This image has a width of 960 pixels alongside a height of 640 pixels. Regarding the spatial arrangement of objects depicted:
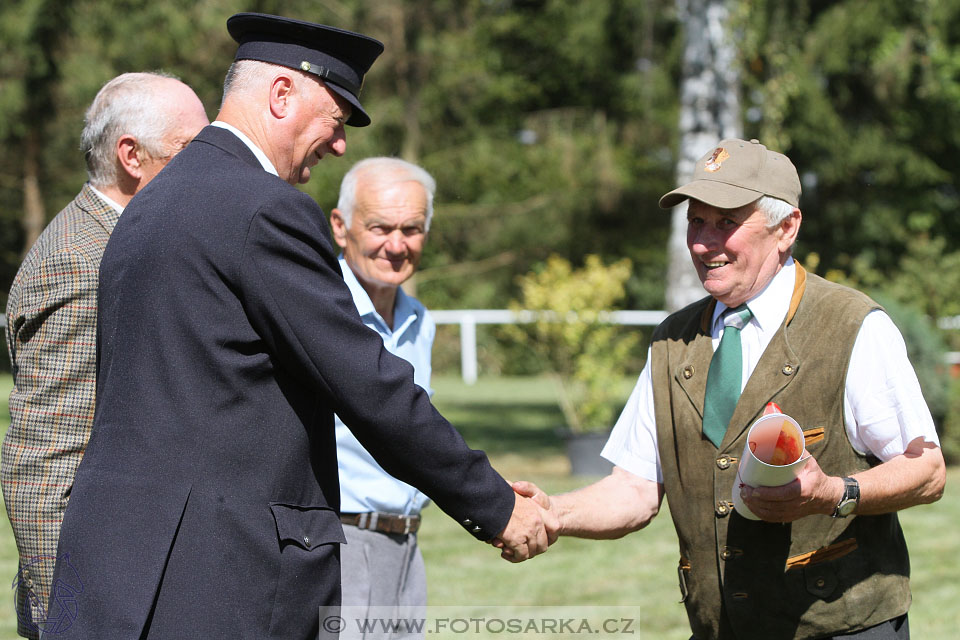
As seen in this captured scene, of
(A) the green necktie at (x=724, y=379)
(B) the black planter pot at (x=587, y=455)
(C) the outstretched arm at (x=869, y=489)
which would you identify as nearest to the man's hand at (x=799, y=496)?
(C) the outstretched arm at (x=869, y=489)

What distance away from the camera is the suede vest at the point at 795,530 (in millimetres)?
2793

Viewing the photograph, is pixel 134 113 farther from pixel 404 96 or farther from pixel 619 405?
pixel 404 96

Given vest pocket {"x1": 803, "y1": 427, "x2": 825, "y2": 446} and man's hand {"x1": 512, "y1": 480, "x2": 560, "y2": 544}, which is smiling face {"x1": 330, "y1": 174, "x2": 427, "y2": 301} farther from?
vest pocket {"x1": 803, "y1": 427, "x2": 825, "y2": 446}

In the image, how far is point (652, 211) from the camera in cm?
2378

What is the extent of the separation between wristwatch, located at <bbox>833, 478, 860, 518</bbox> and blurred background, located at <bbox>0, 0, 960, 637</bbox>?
1170cm

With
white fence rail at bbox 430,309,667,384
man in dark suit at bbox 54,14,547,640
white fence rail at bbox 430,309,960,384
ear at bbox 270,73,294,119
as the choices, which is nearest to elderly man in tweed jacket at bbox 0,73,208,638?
man in dark suit at bbox 54,14,547,640

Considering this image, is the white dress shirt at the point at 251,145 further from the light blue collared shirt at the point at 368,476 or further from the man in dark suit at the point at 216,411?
the light blue collared shirt at the point at 368,476

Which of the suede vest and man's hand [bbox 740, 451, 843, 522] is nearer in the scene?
man's hand [bbox 740, 451, 843, 522]

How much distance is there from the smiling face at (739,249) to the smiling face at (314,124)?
109cm

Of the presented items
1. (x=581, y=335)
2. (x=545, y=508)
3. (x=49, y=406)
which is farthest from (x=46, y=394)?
(x=581, y=335)

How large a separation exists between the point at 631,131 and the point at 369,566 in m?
22.8

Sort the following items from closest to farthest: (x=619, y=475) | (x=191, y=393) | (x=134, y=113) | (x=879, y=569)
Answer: (x=191, y=393) < (x=879, y=569) < (x=134, y=113) < (x=619, y=475)

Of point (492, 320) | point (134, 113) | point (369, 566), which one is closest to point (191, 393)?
point (134, 113)

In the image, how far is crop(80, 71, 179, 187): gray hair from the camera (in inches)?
123
